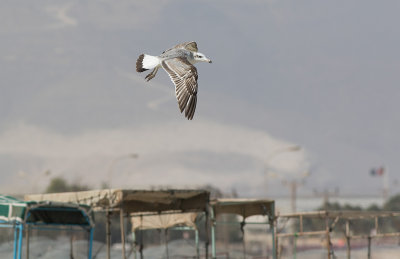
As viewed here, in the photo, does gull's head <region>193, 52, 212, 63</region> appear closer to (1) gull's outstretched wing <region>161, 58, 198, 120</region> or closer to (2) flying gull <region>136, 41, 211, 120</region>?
(2) flying gull <region>136, 41, 211, 120</region>

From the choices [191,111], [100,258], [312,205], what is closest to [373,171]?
[312,205]

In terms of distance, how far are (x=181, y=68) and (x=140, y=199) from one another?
6.61m

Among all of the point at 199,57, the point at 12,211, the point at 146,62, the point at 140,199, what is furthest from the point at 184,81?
the point at 140,199

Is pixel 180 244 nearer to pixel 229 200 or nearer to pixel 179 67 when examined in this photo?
pixel 229 200

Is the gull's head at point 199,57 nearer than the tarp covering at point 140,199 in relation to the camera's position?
Yes

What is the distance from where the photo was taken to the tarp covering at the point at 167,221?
2600cm

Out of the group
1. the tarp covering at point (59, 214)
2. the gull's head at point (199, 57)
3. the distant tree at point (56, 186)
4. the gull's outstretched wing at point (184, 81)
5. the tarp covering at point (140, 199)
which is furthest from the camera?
the distant tree at point (56, 186)

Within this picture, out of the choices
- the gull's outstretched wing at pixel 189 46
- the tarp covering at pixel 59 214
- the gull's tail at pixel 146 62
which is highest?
the gull's outstretched wing at pixel 189 46

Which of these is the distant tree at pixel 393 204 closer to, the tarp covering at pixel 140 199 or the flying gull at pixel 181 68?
the tarp covering at pixel 140 199

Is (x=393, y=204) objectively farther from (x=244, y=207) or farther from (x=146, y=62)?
(x=146, y=62)

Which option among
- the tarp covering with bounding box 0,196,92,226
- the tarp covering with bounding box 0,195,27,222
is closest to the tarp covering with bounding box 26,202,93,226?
the tarp covering with bounding box 0,196,92,226

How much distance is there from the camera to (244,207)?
26.4 metres

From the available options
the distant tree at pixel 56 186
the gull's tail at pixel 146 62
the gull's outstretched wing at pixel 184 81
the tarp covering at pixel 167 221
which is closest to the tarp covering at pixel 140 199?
the tarp covering at pixel 167 221

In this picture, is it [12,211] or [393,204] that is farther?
[393,204]
